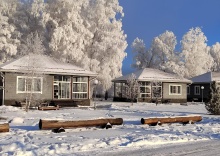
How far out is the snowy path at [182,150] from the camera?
9281 millimetres

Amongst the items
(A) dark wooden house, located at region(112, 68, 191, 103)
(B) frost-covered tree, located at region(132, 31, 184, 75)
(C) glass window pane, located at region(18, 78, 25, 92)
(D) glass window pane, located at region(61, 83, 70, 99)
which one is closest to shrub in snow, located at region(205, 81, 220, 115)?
(D) glass window pane, located at region(61, 83, 70, 99)

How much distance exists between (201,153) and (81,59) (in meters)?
35.1

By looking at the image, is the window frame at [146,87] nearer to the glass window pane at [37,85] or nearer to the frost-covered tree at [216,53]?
the glass window pane at [37,85]

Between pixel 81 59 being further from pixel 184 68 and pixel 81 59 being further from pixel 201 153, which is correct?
pixel 201 153

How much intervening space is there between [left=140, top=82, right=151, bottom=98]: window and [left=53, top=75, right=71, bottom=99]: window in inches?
485

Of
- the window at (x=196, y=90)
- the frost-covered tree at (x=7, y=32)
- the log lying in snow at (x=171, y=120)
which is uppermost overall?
the frost-covered tree at (x=7, y=32)

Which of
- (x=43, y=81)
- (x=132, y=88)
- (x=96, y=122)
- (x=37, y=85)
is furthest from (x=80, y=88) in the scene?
(x=96, y=122)

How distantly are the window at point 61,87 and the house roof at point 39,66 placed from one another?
2.77 feet

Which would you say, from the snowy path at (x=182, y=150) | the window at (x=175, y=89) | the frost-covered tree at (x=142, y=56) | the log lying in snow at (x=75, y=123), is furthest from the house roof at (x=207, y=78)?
the snowy path at (x=182, y=150)

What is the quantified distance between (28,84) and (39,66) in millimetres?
2136

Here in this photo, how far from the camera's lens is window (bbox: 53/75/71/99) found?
3055 centimetres

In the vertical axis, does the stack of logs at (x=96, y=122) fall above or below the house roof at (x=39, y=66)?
below

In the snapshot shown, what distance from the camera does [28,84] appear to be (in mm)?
27688

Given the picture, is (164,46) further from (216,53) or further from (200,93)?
(216,53)
